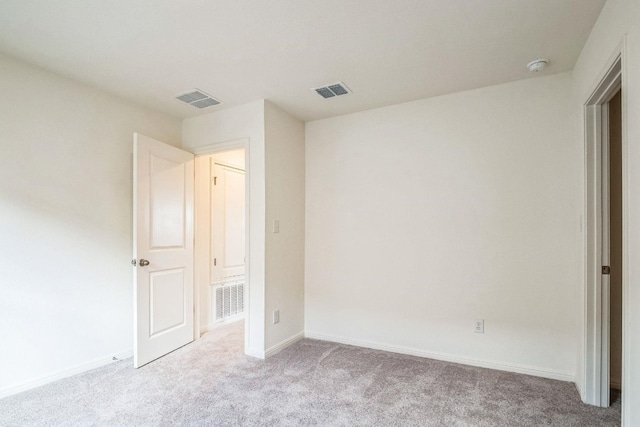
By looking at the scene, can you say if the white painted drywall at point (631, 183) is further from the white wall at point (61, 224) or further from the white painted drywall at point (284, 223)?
the white wall at point (61, 224)

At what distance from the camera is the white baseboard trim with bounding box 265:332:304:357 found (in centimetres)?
314

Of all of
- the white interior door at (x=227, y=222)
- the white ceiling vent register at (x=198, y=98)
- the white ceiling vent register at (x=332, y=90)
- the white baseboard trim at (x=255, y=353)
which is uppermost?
the white ceiling vent register at (x=332, y=90)

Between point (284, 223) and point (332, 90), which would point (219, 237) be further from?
point (332, 90)

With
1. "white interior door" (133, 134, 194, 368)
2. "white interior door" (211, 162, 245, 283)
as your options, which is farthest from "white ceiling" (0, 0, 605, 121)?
"white interior door" (211, 162, 245, 283)

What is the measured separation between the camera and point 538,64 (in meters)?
2.46

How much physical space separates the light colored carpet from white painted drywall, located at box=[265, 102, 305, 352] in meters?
0.48

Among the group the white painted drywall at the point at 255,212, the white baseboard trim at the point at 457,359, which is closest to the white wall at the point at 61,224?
the white painted drywall at the point at 255,212

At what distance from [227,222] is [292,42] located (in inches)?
104

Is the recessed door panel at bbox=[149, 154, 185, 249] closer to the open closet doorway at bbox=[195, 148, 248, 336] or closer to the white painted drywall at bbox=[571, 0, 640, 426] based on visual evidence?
the open closet doorway at bbox=[195, 148, 248, 336]

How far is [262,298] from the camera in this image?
312 cm

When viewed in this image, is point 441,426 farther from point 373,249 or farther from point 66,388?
point 66,388

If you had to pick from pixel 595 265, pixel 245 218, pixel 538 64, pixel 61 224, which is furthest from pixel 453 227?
pixel 61 224

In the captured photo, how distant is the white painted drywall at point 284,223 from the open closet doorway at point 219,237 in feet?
1.98

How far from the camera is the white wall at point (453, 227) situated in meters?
2.65
